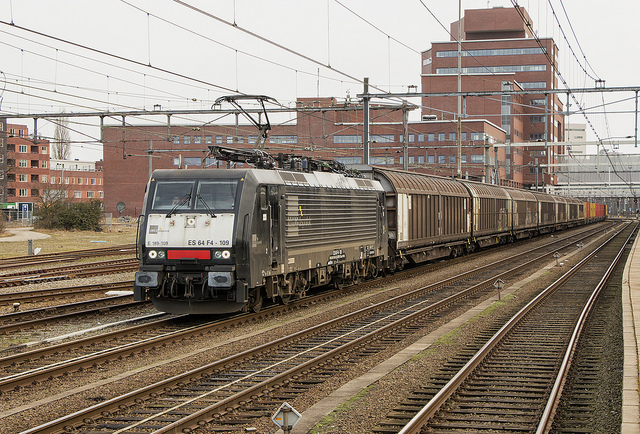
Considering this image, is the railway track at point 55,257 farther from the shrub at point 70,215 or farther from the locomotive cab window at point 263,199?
the locomotive cab window at point 263,199

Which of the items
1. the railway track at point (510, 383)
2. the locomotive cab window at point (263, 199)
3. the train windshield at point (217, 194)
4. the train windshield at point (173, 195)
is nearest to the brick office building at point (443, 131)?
the locomotive cab window at point (263, 199)

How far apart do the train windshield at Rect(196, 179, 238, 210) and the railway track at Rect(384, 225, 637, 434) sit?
216 inches

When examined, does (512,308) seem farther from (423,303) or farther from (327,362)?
(327,362)

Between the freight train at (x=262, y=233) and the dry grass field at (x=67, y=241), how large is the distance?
17.9 m

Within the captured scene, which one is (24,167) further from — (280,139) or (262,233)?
(262,233)

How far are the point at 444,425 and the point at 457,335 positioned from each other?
561 cm

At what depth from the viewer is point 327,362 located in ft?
35.4

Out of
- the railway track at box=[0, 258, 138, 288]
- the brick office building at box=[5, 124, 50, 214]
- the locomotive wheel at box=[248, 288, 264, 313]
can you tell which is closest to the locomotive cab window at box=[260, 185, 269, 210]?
the locomotive wheel at box=[248, 288, 264, 313]

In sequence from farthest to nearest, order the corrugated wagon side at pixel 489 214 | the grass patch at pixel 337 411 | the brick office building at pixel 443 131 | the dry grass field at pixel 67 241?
1. the brick office building at pixel 443 131
2. the dry grass field at pixel 67 241
3. the corrugated wagon side at pixel 489 214
4. the grass patch at pixel 337 411

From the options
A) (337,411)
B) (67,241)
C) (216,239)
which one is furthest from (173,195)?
(67,241)

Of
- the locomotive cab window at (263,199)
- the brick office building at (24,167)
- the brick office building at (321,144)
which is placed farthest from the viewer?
the brick office building at (24,167)

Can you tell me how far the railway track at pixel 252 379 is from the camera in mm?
7789

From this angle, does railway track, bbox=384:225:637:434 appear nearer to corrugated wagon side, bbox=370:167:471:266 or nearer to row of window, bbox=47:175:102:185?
corrugated wagon side, bbox=370:167:471:266

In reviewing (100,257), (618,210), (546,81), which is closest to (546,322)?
(100,257)
